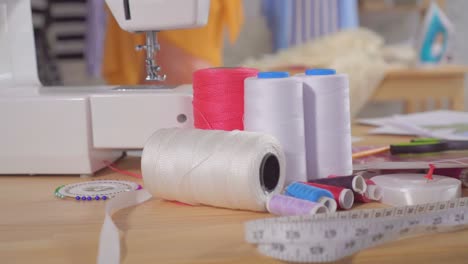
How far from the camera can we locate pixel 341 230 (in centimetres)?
57

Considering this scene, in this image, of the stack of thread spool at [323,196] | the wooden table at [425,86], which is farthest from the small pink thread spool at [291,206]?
the wooden table at [425,86]

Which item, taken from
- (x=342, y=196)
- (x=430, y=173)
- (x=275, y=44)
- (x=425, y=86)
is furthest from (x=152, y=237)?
(x=275, y=44)

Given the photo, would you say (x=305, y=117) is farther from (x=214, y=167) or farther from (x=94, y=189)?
(x=94, y=189)

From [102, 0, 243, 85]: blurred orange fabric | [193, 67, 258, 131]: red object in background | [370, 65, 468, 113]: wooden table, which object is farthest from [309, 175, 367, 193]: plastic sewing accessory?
[370, 65, 468, 113]: wooden table

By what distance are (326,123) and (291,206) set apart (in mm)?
185

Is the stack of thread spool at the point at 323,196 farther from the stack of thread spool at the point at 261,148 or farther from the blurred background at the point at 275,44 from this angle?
the blurred background at the point at 275,44

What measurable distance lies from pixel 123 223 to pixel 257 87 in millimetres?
249

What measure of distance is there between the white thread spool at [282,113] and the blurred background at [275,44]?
4.48ft

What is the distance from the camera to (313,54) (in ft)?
9.62

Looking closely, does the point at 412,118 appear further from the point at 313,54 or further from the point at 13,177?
the point at 313,54

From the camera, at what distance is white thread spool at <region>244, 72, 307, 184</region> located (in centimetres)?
76

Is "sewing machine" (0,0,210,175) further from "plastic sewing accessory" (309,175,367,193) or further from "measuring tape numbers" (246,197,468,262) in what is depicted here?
"measuring tape numbers" (246,197,468,262)

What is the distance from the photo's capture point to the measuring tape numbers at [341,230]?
21.7 inches

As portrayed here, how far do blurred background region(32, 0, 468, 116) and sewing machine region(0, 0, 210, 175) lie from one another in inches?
44.6
